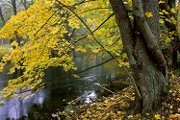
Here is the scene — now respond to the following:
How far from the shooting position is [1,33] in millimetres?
5062

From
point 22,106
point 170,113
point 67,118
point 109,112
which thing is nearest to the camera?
point 170,113

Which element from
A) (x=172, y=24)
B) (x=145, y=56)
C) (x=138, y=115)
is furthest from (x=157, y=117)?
(x=172, y=24)

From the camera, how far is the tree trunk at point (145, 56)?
193 inches

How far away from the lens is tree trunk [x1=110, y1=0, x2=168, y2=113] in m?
4.91

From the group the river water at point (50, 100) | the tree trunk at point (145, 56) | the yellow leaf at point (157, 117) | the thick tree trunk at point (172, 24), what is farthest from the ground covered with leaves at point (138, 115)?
the thick tree trunk at point (172, 24)

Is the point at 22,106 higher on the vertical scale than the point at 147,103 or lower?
lower

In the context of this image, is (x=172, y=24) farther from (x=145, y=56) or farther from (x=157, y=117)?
(x=157, y=117)

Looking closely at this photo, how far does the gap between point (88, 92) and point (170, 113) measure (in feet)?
23.7

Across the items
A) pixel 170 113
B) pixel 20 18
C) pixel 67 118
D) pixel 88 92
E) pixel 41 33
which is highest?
pixel 20 18

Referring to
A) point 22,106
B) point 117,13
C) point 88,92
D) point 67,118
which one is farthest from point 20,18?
point 88,92

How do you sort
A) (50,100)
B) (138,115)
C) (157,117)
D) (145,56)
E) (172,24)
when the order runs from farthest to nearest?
(50,100), (172,24), (138,115), (145,56), (157,117)

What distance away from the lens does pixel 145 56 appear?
16.2ft

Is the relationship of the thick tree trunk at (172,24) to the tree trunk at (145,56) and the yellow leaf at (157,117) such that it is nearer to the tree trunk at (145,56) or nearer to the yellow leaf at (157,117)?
the tree trunk at (145,56)

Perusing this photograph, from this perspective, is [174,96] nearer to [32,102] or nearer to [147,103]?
[147,103]
